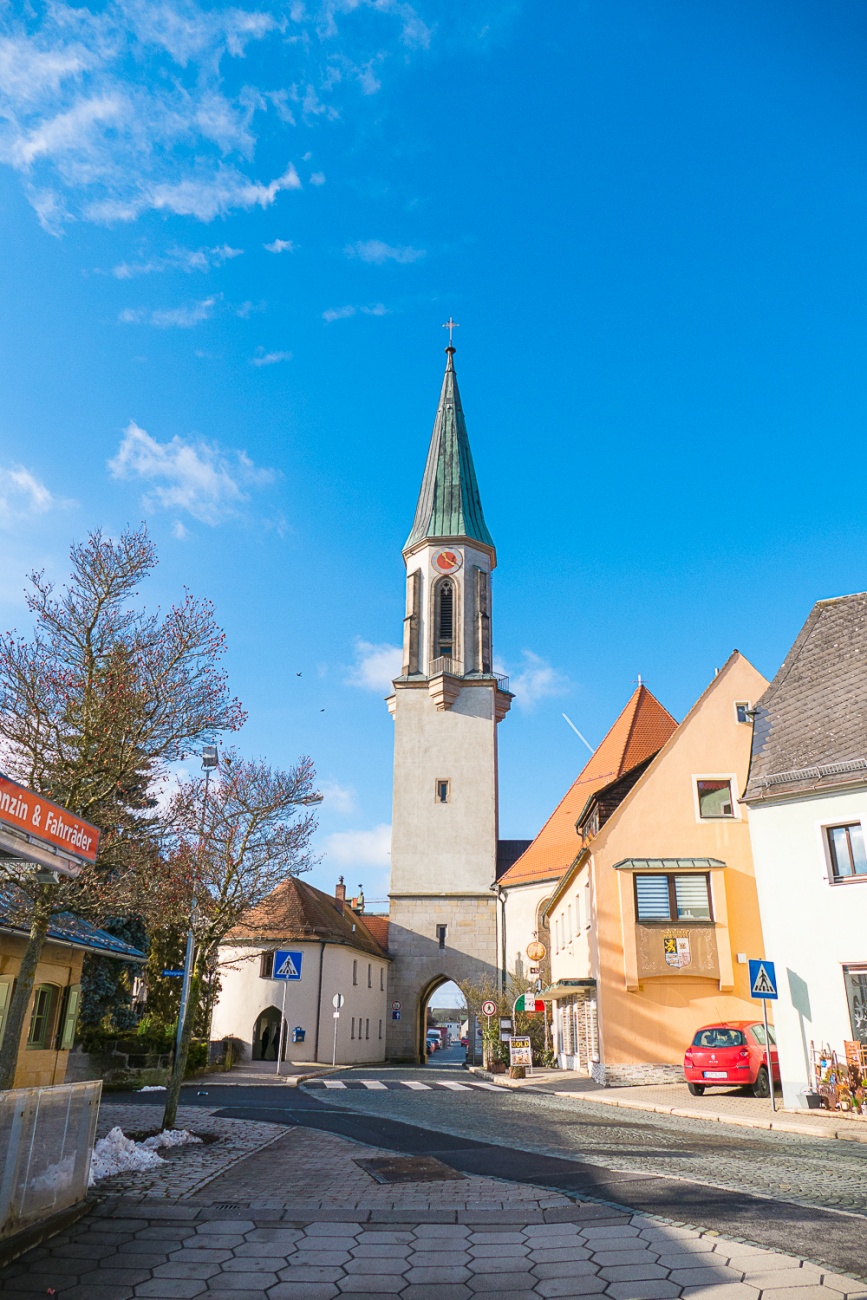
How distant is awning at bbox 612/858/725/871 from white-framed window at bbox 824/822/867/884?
6.99 metres

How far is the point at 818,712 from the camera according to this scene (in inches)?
776

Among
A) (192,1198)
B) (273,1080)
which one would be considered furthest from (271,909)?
(192,1198)

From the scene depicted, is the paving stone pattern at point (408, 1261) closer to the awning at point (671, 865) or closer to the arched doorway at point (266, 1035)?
the awning at point (671, 865)

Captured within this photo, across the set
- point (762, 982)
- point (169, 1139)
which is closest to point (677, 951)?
point (762, 982)

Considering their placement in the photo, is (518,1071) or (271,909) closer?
(518,1071)

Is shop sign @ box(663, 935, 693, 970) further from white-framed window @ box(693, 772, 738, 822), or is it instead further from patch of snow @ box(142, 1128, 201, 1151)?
patch of snow @ box(142, 1128, 201, 1151)

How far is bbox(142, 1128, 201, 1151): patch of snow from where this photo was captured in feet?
38.1

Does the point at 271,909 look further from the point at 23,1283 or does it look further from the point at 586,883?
the point at 23,1283

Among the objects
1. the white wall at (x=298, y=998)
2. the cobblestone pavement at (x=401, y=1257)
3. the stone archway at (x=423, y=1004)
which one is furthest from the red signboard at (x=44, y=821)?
the stone archway at (x=423, y=1004)

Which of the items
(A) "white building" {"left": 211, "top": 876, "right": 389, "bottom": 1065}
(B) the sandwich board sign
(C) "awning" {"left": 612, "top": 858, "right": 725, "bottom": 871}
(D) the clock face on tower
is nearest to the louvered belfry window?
(D) the clock face on tower

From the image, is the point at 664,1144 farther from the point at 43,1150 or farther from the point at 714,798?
the point at 714,798

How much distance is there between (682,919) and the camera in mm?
24203

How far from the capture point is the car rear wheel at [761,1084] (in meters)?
19.7

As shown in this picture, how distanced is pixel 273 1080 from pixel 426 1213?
21516 mm
